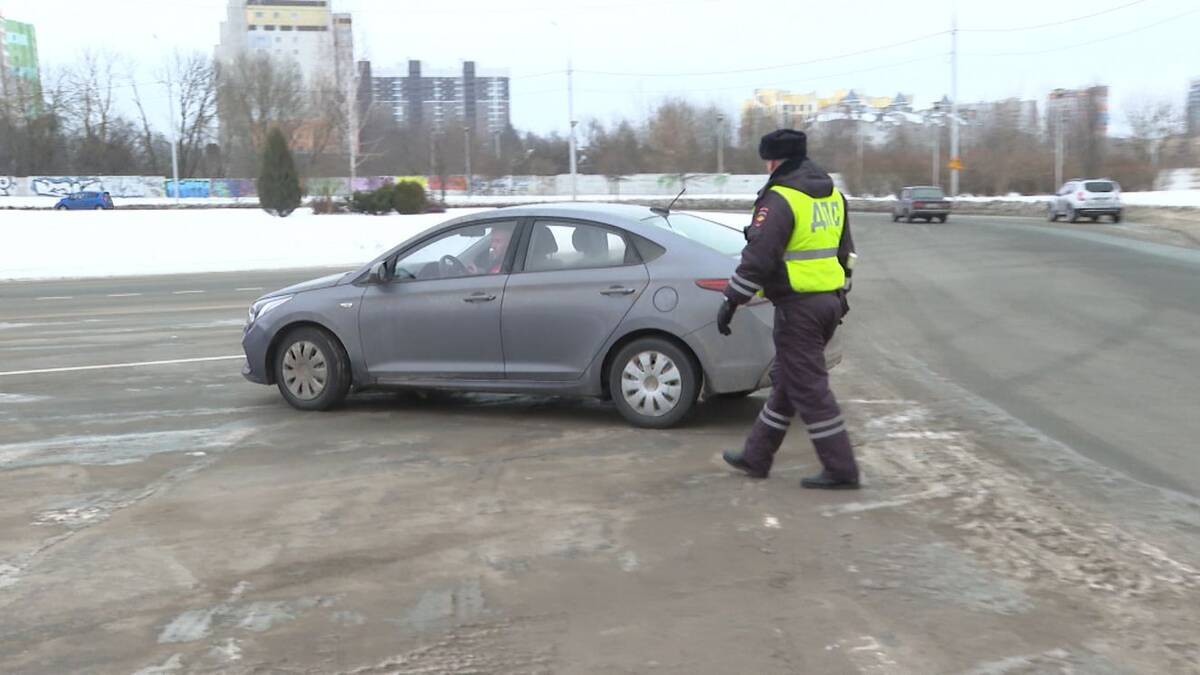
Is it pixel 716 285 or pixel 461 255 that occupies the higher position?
pixel 461 255

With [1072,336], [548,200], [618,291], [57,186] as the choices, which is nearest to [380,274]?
[618,291]

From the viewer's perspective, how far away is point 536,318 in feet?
24.3

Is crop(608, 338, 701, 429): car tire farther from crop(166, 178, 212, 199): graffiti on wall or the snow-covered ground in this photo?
crop(166, 178, 212, 199): graffiti on wall

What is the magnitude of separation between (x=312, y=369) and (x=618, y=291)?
8.26 ft

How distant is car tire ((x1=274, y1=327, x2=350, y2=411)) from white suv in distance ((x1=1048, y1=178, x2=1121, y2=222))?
35.9 meters

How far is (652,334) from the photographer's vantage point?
717cm

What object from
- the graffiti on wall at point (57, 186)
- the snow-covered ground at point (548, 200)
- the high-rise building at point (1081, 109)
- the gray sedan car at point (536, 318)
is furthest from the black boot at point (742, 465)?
the high-rise building at point (1081, 109)

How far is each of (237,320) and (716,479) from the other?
9.93 metres

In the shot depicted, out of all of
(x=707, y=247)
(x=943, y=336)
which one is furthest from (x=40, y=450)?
(x=943, y=336)

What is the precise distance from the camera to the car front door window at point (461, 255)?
7.67 meters

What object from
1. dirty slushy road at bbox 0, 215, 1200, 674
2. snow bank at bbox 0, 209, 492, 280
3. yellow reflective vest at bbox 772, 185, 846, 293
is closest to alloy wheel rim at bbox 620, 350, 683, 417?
dirty slushy road at bbox 0, 215, 1200, 674

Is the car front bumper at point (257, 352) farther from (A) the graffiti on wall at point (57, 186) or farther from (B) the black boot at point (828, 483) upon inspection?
(A) the graffiti on wall at point (57, 186)

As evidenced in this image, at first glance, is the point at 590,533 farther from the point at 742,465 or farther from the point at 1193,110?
the point at 1193,110

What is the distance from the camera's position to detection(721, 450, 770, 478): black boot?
6.02 metres
